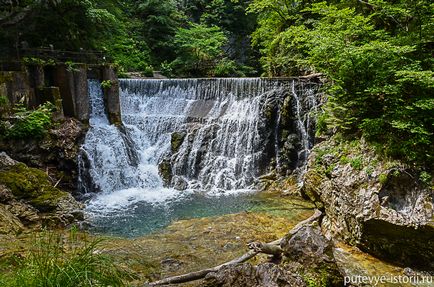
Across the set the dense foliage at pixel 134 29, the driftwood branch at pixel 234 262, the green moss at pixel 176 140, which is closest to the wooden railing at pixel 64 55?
the dense foliage at pixel 134 29

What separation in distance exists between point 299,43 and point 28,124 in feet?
36.9

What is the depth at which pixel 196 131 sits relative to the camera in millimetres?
13906

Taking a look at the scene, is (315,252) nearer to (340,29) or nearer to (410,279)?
(410,279)

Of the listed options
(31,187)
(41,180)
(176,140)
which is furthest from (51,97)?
(176,140)

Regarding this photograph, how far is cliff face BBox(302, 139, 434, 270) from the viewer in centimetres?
571

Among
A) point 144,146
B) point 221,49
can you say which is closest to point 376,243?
point 144,146

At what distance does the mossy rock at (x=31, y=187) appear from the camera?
A: 833 cm

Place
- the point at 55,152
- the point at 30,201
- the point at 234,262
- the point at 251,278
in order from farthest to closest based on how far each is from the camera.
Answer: the point at 55,152
the point at 30,201
the point at 234,262
the point at 251,278

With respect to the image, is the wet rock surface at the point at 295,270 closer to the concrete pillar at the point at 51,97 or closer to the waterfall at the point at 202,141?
the waterfall at the point at 202,141

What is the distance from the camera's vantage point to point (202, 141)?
44.6ft

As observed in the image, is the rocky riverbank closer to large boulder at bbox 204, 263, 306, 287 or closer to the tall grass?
large boulder at bbox 204, 263, 306, 287

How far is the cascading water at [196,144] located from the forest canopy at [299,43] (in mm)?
2375

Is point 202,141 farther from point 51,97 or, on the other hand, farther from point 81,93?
point 51,97

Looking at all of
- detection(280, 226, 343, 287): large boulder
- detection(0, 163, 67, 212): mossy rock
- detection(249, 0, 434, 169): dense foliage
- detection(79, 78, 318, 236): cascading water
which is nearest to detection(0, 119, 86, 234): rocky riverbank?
detection(0, 163, 67, 212): mossy rock
